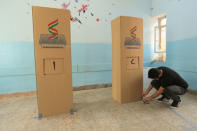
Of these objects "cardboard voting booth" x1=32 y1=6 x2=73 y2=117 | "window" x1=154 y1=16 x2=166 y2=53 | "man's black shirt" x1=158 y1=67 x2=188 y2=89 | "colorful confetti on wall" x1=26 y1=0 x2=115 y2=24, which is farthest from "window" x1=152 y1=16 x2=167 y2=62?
"cardboard voting booth" x1=32 y1=6 x2=73 y2=117

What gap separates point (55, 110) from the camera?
1.75 metres

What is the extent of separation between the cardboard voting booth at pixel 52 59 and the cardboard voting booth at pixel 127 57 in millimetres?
912

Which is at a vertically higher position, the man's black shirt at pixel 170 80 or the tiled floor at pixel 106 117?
the man's black shirt at pixel 170 80

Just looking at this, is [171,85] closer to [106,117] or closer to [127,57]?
[127,57]

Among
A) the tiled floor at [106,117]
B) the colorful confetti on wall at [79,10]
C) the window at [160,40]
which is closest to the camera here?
the tiled floor at [106,117]

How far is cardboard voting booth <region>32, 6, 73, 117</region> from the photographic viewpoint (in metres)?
1.59

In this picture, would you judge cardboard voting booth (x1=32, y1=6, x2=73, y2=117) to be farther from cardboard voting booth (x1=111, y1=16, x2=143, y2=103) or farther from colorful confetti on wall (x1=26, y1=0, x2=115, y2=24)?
colorful confetti on wall (x1=26, y1=0, x2=115, y2=24)

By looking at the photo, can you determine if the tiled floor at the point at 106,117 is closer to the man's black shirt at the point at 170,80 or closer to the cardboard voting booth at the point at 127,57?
the cardboard voting booth at the point at 127,57

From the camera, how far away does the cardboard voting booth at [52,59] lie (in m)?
1.59

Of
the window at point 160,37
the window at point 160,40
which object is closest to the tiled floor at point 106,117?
the window at point 160,40

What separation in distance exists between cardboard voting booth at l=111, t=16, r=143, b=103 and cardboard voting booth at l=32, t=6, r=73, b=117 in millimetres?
912

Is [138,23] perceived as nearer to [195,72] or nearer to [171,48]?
[171,48]

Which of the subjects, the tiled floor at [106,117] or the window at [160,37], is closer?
the tiled floor at [106,117]

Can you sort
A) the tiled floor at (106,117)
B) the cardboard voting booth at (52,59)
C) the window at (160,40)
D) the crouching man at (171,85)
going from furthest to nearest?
the window at (160,40), the crouching man at (171,85), the cardboard voting booth at (52,59), the tiled floor at (106,117)
